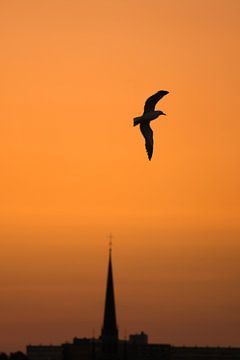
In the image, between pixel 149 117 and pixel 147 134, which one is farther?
pixel 147 134

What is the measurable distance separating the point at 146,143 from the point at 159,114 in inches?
61.8

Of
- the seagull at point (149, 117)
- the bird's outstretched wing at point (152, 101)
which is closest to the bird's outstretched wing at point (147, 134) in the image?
the seagull at point (149, 117)

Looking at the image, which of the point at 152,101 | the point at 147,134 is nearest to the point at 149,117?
the point at 152,101

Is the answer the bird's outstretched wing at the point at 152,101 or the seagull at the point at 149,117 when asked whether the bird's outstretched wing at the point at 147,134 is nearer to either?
the seagull at the point at 149,117

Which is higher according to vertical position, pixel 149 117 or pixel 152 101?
pixel 152 101

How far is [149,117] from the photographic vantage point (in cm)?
4812

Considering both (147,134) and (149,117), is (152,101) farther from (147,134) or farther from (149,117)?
(147,134)

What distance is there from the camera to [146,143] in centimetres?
4950

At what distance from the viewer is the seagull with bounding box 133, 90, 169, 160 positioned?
4809 centimetres

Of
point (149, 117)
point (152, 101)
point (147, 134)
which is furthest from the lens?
point (147, 134)

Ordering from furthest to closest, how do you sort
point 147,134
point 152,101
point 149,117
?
point 147,134 < point 152,101 < point 149,117

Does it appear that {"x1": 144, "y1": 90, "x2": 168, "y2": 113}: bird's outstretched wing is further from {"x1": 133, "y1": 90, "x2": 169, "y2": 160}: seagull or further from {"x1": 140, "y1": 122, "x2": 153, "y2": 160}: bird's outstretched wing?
{"x1": 140, "y1": 122, "x2": 153, "y2": 160}: bird's outstretched wing

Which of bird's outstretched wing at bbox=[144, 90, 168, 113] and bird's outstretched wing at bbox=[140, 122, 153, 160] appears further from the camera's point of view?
bird's outstretched wing at bbox=[140, 122, 153, 160]

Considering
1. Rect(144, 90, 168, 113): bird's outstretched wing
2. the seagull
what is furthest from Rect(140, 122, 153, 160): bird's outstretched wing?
Rect(144, 90, 168, 113): bird's outstretched wing
